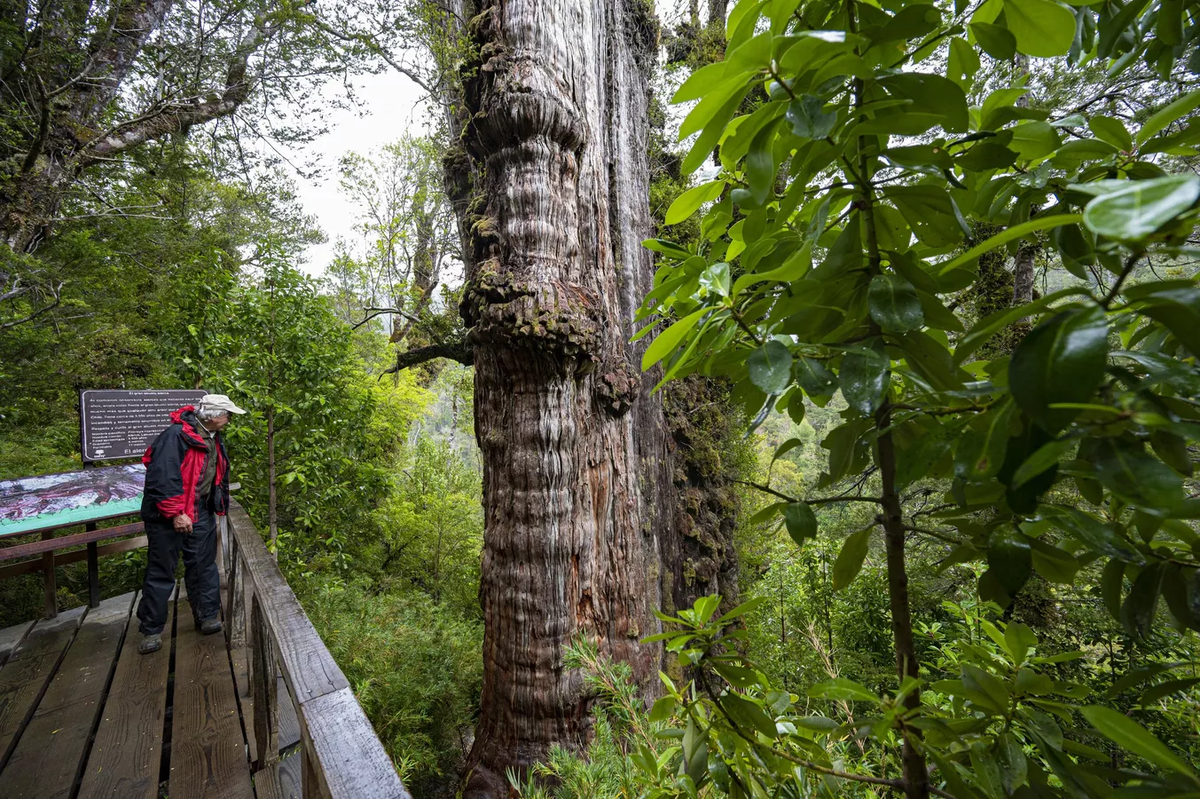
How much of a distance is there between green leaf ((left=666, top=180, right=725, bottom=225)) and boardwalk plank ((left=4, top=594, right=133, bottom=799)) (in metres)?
3.47

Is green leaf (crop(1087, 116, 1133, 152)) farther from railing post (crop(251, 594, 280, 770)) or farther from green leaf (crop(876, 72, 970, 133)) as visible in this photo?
railing post (crop(251, 594, 280, 770))

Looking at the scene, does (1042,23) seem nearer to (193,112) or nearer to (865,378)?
(865,378)

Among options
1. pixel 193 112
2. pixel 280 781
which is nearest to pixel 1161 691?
pixel 280 781

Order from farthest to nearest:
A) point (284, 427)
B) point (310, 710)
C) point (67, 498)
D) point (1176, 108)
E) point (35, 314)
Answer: point (284, 427), point (35, 314), point (67, 498), point (310, 710), point (1176, 108)

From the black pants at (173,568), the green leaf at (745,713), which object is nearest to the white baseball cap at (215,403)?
the black pants at (173,568)

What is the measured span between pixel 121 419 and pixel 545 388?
4.26 m

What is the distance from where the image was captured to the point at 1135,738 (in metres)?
0.35

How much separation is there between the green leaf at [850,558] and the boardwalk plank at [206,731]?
279 cm

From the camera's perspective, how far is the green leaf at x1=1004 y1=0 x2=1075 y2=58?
1.72 feet

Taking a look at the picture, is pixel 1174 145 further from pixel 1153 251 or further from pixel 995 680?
pixel 995 680

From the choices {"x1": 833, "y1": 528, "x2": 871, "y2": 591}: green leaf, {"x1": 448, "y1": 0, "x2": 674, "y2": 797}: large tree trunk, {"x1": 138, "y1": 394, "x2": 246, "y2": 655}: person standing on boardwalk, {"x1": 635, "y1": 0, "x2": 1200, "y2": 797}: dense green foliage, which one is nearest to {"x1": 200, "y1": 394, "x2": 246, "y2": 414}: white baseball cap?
{"x1": 138, "y1": 394, "x2": 246, "y2": 655}: person standing on boardwalk

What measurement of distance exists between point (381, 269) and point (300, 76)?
3.34 meters

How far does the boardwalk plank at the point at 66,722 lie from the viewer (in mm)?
2121

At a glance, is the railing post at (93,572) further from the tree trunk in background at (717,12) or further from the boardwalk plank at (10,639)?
the tree trunk in background at (717,12)
